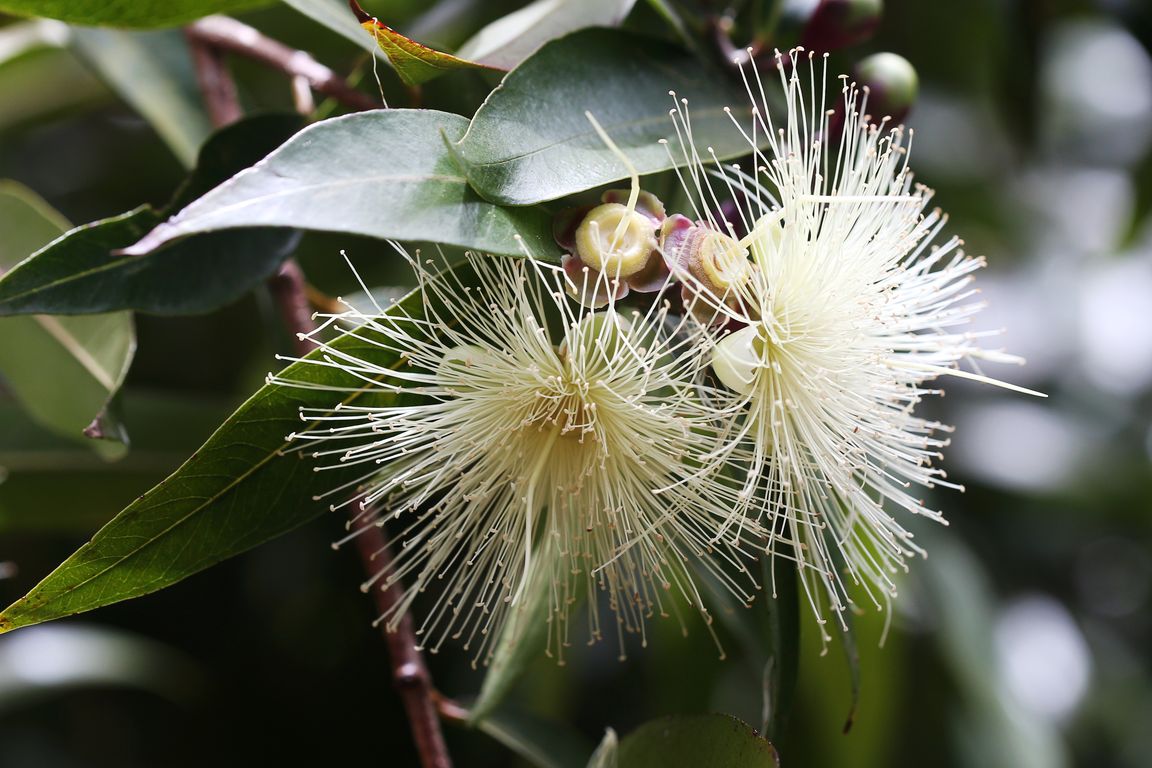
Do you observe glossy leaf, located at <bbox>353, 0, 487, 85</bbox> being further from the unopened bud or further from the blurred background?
the blurred background

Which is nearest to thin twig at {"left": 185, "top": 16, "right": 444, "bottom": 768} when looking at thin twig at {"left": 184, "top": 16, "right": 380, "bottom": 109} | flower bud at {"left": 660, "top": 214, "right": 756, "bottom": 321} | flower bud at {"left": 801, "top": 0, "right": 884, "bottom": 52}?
thin twig at {"left": 184, "top": 16, "right": 380, "bottom": 109}

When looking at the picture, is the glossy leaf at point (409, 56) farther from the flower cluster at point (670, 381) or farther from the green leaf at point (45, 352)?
the green leaf at point (45, 352)

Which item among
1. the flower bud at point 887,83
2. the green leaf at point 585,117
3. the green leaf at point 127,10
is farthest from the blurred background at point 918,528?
the green leaf at point 127,10

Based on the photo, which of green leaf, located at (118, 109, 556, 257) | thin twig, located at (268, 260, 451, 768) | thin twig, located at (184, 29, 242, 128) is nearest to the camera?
green leaf, located at (118, 109, 556, 257)

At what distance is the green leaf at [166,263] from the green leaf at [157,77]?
227 millimetres

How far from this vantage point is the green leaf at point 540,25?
823 millimetres

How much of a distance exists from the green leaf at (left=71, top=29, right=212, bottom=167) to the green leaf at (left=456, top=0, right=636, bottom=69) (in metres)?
0.43

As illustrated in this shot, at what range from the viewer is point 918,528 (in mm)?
1420

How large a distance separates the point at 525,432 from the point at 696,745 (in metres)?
0.27

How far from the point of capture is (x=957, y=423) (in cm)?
188

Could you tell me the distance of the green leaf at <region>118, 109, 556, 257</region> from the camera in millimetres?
544

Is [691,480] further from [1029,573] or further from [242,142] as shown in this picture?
[1029,573]

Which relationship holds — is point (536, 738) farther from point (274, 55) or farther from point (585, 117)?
point (274, 55)

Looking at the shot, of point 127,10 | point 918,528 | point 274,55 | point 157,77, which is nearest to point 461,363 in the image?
point 127,10
